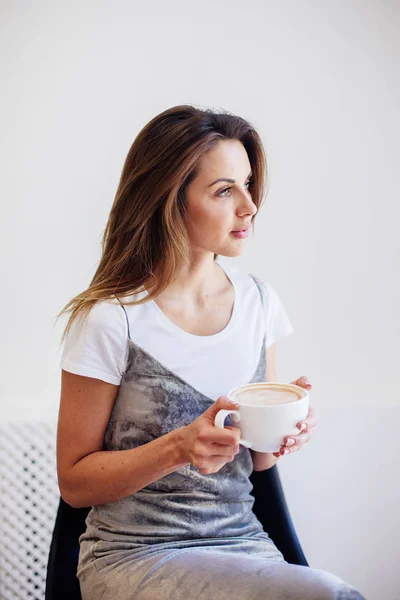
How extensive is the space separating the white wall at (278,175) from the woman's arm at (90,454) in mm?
637

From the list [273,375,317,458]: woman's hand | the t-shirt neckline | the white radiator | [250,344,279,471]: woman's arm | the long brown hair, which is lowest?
the white radiator

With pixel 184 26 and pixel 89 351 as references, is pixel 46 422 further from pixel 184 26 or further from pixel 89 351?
pixel 184 26

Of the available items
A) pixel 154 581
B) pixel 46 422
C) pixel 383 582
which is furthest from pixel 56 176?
pixel 383 582

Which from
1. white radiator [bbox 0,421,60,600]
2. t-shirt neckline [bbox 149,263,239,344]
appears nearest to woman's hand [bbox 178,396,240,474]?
t-shirt neckline [bbox 149,263,239,344]

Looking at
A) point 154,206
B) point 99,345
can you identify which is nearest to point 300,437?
point 99,345

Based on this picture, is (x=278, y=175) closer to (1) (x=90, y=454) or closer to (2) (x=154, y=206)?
(2) (x=154, y=206)

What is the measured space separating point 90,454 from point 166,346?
226 mm

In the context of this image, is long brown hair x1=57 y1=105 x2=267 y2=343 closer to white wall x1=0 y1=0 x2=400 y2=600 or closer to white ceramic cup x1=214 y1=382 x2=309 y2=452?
white ceramic cup x1=214 y1=382 x2=309 y2=452

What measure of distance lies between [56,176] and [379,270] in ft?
3.07

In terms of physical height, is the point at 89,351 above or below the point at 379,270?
below

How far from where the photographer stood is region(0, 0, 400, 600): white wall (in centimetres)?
173

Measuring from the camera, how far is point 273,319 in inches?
54.4

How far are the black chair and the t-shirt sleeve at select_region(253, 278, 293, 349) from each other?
267 mm

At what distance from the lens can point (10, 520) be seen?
5.59 ft
